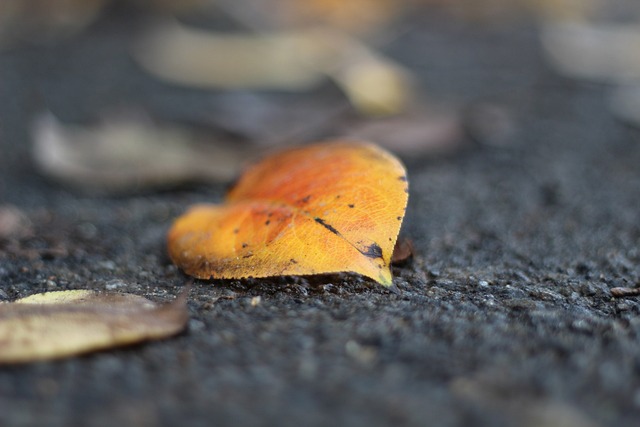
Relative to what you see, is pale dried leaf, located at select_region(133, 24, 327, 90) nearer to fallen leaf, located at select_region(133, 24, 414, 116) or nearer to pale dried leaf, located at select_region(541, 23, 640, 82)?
fallen leaf, located at select_region(133, 24, 414, 116)

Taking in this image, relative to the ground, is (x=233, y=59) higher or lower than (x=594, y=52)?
lower

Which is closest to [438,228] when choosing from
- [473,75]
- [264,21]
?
[473,75]

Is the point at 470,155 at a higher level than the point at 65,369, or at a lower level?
higher

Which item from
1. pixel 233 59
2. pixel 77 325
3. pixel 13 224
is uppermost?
pixel 233 59

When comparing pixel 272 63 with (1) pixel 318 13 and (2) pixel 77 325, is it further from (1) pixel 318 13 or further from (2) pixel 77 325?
(2) pixel 77 325

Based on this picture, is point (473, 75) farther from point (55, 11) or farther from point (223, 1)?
point (55, 11)

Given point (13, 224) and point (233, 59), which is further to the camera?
point (233, 59)

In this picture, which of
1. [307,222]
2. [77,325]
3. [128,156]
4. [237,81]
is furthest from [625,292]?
[237,81]
